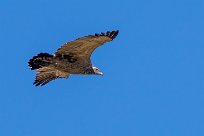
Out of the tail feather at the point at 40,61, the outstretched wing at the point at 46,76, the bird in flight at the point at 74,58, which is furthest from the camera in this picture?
the outstretched wing at the point at 46,76

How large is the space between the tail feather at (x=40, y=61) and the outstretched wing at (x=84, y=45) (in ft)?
0.84

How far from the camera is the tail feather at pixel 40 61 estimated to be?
20578 millimetres

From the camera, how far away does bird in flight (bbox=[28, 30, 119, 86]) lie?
65.1 ft

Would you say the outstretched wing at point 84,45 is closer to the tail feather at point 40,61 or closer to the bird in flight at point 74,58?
the bird in flight at point 74,58

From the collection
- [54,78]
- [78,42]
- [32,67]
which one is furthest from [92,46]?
[54,78]

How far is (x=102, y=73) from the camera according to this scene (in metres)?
22.7

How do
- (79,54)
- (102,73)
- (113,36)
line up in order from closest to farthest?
(113,36) < (79,54) < (102,73)

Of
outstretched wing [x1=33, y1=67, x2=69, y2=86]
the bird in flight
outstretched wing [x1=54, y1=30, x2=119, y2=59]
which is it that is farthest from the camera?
outstretched wing [x1=33, y1=67, x2=69, y2=86]

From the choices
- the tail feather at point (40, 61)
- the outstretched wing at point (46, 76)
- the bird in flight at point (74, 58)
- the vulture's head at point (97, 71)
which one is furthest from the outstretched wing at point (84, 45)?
the outstretched wing at point (46, 76)

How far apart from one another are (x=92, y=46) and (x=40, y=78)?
3657 mm

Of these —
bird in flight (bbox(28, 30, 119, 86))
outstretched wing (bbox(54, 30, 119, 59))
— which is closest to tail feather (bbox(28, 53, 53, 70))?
bird in flight (bbox(28, 30, 119, 86))

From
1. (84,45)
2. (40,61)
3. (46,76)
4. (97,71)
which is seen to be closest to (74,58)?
(84,45)

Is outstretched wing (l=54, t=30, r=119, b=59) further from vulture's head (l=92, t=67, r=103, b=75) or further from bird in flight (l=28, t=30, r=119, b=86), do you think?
vulture's head (l=92, t=67, r=103, b=75)

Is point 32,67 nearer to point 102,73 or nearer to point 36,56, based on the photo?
point 36,56
